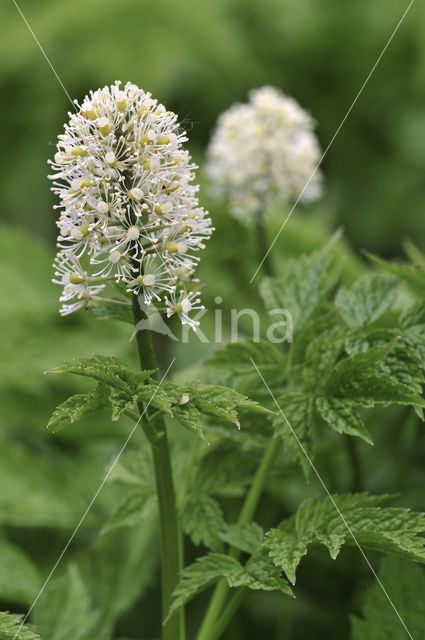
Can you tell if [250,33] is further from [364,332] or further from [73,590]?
[73,590]

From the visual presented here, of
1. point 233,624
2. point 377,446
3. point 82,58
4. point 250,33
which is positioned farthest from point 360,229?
point 233,624

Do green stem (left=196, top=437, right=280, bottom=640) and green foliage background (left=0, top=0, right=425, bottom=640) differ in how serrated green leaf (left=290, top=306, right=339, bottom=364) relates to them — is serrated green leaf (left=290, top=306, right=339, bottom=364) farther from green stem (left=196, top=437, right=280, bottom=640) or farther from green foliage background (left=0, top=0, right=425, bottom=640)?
green foliage background (left=0, top=0, right=425, bottom=640)

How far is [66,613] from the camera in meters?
1.72

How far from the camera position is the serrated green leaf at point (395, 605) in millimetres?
1525

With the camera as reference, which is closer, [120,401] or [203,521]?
[120,401]

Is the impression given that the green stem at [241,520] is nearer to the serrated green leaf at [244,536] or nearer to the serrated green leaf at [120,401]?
the serrated green leaf at [244,536]

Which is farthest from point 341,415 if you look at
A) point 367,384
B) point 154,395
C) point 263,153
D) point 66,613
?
point 263,153

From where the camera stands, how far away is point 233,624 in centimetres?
213

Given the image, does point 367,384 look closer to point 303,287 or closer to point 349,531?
point 349,531

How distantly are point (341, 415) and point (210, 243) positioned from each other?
1.80m

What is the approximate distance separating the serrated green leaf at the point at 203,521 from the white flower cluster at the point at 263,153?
150cm

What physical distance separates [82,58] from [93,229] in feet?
11.6

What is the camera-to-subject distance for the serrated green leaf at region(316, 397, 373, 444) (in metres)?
1.33

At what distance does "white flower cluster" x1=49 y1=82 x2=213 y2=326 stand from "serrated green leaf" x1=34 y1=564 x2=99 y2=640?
0.91 m
